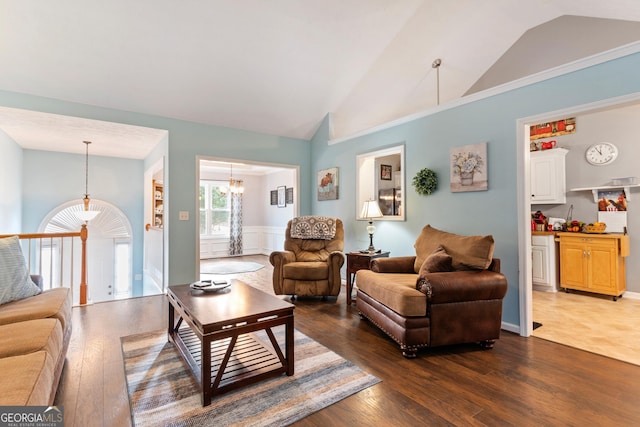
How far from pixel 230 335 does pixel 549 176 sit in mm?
5149

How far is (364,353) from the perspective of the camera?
247 cm

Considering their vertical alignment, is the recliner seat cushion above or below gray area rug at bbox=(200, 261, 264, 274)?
above

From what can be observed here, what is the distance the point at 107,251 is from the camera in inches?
246

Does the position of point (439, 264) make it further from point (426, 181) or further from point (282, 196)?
point (282, 196)

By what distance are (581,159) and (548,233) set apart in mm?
1219

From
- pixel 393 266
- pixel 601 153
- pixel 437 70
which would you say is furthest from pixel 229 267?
pixel 601 153

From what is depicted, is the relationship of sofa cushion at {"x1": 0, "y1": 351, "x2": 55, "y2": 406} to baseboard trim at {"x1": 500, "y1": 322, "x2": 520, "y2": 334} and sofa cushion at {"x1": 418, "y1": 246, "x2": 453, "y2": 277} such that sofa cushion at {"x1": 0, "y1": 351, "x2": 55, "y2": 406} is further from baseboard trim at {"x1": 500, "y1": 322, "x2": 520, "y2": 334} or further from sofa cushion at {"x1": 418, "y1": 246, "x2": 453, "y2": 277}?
baseboard trim at {"x1": 500, "y1": 322, "x2": 520, "y2": 334}

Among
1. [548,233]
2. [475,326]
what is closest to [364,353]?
[475,326]

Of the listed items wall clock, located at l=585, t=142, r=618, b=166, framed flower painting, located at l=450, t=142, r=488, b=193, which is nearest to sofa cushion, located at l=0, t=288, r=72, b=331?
framed flower painting, located at l=450, t=142, r=488, b=193

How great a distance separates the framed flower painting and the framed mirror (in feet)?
2.50

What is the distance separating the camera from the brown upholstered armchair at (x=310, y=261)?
3.87 metres

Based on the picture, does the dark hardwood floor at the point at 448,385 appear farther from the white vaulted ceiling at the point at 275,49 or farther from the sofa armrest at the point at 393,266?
the white vaulted ceiling at the point at 275,49

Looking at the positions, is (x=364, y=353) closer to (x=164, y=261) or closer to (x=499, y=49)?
(x=164, y=261)

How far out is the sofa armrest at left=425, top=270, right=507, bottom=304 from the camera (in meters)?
2.38
